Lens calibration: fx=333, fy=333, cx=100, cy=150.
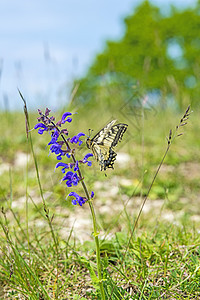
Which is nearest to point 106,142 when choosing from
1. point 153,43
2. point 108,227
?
point 108,227

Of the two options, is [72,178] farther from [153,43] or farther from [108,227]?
[153,43]

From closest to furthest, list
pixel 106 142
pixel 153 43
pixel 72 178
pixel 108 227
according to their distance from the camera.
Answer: pixel 72 178 → pixel 106 142 → pixel 108 227 → pixel 153 43

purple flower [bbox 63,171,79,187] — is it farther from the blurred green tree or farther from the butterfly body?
the blurred green tree

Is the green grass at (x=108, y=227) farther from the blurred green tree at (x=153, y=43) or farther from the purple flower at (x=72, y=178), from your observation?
the blurred green tree at (x=153, y=43)

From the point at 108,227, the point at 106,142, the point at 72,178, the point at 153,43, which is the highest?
the point at 153,43

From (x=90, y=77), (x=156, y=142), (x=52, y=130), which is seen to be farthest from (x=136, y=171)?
(x=90, y=77)

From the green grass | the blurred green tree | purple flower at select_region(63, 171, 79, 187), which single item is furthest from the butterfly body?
the blurred green tree
